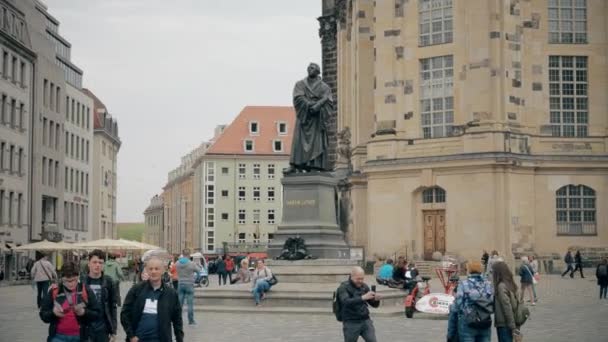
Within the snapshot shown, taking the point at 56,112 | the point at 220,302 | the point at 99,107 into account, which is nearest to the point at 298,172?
the point at 220,302

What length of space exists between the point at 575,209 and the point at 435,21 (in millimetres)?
11389

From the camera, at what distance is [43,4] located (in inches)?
2904

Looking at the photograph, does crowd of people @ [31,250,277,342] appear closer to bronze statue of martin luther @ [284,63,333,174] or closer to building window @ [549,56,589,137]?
bronze statue of martin luther @ [284,63,333,174]

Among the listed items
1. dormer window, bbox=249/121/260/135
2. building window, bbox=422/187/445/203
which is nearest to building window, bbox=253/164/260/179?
dormer window, bbox=249/121/260/135

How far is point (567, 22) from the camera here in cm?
4981

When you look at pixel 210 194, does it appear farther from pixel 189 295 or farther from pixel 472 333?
pixel 472 333

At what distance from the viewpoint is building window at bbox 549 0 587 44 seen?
49.7m

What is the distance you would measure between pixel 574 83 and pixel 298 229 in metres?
28.1

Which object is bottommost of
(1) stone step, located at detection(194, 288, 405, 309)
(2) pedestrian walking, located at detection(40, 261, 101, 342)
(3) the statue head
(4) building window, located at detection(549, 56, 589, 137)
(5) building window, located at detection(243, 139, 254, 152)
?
(1) stone step, located at detection(194, 288, 405, 309)

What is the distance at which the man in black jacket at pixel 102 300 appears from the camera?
1095cm

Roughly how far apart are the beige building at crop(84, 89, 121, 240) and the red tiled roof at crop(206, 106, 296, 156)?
538 inches

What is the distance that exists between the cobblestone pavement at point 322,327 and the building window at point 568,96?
21.5 metres

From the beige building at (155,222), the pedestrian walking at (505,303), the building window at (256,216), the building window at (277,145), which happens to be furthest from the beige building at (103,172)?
the pedestrian walking at (505,303)

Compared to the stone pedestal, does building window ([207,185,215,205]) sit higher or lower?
higher
